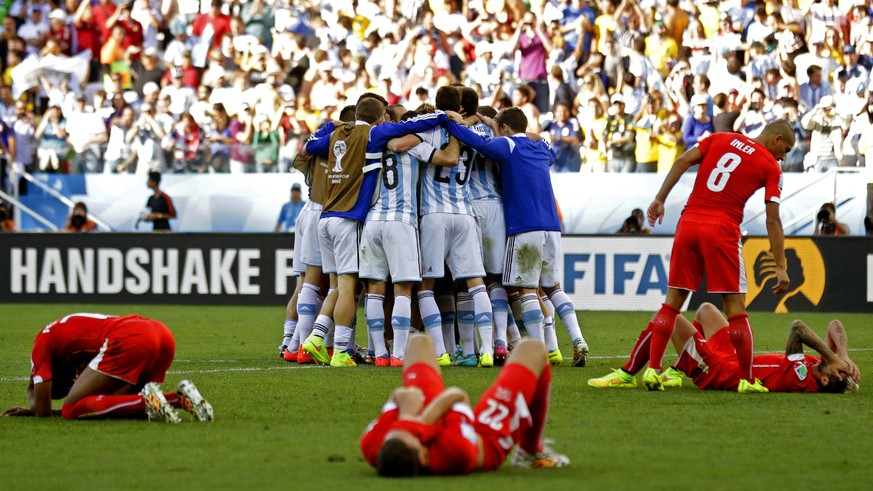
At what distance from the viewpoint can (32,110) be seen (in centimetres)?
2581

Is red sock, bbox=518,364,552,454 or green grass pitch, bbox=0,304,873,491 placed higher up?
red sock, bbox=518,364,552,454

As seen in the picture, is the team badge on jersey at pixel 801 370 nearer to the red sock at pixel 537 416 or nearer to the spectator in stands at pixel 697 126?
the red sock at pixel 537 416

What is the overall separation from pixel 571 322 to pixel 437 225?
1557 mm

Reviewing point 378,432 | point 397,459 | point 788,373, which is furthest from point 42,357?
point 788,373

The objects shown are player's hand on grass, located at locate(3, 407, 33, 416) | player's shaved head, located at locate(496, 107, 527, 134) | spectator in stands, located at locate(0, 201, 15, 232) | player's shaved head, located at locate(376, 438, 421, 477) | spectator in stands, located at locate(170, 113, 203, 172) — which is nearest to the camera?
player's shaved head, located at locate(376, 438, 421, 477)

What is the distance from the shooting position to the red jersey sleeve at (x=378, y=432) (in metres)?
5.81

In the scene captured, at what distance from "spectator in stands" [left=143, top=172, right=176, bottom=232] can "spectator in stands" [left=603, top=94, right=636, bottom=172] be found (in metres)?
6.78

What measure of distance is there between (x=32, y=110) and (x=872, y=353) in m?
17.7

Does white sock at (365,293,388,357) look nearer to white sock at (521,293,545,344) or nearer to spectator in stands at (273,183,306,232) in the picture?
white sock at (521,293,545,344)

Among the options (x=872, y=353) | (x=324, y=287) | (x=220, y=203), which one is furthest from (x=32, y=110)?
(x=872, y=353)

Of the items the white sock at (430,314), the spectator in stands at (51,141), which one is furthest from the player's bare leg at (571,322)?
the spectator in stands at (51,141)

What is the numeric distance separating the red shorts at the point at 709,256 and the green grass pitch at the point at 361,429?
2.60ft

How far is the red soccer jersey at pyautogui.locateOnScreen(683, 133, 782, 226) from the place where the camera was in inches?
378

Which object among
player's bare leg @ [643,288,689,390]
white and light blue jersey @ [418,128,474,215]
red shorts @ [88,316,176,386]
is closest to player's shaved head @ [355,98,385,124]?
white and light blue jersey @ [418,128,474,215]
